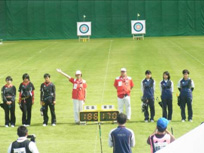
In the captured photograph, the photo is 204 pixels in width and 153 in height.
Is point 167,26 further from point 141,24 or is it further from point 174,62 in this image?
point 174,62

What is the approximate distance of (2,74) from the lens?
28219mm

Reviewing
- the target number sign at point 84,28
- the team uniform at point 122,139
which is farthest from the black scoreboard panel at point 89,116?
the target number sign at point 84,28

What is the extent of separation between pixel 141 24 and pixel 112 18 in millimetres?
4965

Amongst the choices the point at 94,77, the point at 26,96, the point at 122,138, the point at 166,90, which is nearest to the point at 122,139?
the point at 122,138

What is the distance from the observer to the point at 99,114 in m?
15.4

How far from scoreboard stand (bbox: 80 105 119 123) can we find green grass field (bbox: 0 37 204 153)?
0.30m

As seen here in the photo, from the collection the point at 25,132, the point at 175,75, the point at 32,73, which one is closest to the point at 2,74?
the point at 32,73

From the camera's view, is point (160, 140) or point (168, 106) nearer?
point (160, 140)

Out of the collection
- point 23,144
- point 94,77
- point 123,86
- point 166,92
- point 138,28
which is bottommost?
point 23,144

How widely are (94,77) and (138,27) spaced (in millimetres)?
31804

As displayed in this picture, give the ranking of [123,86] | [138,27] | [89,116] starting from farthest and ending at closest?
[138,27] < [123,86] < [89,116]

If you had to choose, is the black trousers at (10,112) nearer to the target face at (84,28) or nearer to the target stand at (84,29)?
the target stand at (84,29)

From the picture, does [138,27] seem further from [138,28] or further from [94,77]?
[94,77]

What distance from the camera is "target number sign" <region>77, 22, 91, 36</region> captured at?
56.9 metres
